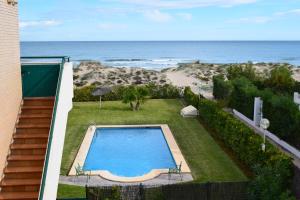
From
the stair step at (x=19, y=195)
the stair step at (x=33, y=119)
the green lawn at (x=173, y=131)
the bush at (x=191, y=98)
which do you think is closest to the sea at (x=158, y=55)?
the bush at (x=191, y=98)

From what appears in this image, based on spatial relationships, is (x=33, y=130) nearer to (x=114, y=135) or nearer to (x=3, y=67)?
(x=3, y=67)

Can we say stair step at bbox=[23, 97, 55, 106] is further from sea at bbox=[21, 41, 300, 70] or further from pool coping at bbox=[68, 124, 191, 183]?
sea at bbox=[21, 41, 300, 70]

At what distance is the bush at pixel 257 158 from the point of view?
11.4 m

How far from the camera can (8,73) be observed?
8.62 meters

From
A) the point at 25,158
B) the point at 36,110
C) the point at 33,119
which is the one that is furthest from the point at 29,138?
the point at 36,110

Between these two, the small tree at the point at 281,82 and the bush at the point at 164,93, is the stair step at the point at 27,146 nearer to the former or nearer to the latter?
the small tree at the point at 281,82

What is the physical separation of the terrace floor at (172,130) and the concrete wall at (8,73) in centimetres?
612

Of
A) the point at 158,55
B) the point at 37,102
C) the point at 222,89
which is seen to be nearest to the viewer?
the point at 37,102

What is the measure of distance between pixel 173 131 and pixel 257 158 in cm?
820

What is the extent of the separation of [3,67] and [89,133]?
1279 centimetres

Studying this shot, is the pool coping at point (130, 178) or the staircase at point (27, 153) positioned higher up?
the staircase at point (27, 153)

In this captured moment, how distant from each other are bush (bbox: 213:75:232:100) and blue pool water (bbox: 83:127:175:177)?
710cm

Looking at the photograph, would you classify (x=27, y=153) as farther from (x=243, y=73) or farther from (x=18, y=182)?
(x=243, y=73)

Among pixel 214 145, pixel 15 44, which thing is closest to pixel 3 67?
pixel 15 44
